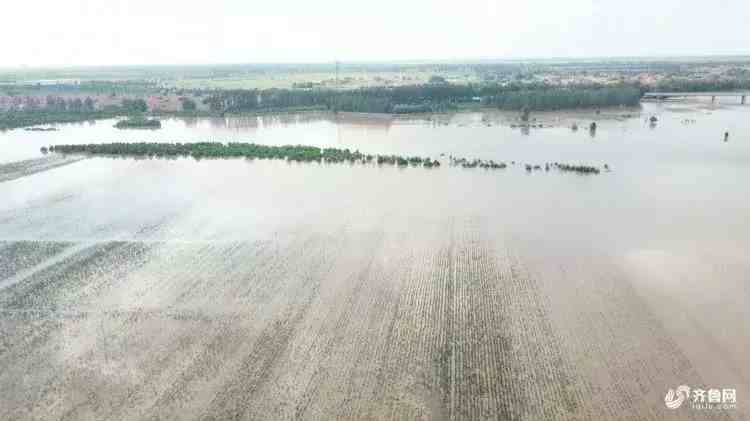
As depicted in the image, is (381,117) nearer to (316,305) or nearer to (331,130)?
(331,130)

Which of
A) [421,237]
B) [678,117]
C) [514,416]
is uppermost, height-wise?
[678,117]

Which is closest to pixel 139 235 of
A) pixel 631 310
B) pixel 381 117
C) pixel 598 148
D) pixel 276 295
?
pixel 276 295

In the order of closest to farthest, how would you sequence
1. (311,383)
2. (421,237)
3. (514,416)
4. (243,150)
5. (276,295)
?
(514,416) < (311,383) < (276,295) < (421,237) < (243,150)

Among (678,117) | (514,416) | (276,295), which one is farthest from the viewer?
(678,117)
